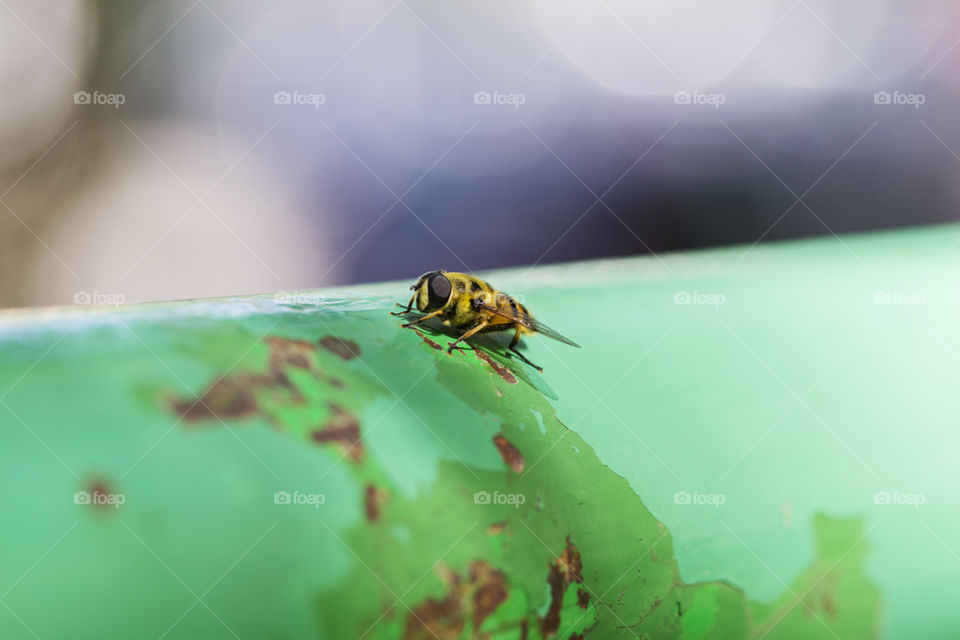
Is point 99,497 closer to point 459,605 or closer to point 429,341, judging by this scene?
point 459,605

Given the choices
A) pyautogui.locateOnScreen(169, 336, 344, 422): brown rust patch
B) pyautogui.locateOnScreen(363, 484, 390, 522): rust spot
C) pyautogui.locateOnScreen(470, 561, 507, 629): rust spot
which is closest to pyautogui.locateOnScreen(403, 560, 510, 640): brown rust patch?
pyautogui.locateOnScreen(470, 561, 507, 629): rust spot

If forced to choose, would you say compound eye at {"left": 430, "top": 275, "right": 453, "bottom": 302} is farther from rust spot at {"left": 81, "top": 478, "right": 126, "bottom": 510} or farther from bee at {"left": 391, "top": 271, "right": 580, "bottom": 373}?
rust spot at {"left": 81, "top": 478, "right": 126, "bottom": 510}

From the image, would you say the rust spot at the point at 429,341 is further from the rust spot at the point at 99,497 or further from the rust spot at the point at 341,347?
the rust spot at the point at 99,497

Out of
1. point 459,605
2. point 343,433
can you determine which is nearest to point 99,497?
point 343,433

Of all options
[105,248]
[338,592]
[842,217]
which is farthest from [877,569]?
[105,248]

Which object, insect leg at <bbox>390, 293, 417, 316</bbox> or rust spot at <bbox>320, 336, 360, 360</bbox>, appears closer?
rust spot at <bbox>320, 336, 360, 360</bbox>

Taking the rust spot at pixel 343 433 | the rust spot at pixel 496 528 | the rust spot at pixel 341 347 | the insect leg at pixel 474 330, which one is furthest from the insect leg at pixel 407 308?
the rust spot at pixel 496 528

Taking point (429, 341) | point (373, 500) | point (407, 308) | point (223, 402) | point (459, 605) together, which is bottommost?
point (459, 605)
